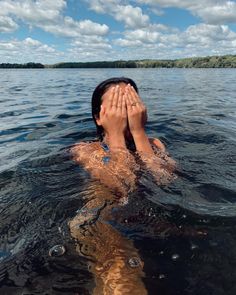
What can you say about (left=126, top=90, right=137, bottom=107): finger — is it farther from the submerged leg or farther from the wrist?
the submerged leg

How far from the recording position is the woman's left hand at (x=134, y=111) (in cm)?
450

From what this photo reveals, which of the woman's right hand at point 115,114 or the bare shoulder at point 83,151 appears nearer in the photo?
the woman's right hand at point 115,114

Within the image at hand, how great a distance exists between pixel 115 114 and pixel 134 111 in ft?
0.79

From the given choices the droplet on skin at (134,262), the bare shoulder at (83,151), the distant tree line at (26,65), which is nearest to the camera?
the droplet on skin at (134,262)

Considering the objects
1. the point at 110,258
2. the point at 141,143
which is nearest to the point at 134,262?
the point at 110,258

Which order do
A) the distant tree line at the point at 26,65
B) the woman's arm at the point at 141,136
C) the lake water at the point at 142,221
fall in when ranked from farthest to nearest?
the distant tree line at the point at 26,65, the woman's arm at the point at 141,136, the lake water at the point at 142,221

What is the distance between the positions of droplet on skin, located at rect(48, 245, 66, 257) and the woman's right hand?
6.76 ft

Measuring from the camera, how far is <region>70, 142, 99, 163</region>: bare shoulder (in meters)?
4.84

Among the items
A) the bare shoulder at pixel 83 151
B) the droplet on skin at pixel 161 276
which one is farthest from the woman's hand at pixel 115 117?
the droplet on skin at pixel 161 276

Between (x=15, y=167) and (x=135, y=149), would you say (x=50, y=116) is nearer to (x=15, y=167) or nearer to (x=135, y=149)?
(x=15, y=167)

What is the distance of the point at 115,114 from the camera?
14.7ft

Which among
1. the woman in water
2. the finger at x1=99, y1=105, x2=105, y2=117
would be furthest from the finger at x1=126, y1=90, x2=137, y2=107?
the finger at x1=99, y1=105, x2=105, y2=117

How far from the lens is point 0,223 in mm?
3328

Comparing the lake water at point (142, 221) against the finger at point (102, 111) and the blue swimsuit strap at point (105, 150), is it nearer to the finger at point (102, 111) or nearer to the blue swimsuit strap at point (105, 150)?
the blue swimsuit strap at point (105, 150)
